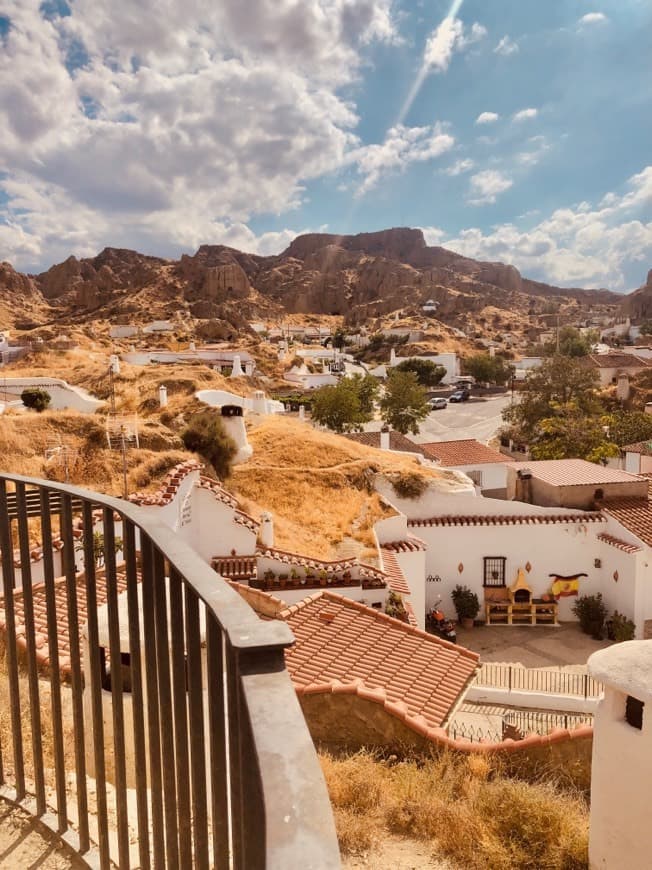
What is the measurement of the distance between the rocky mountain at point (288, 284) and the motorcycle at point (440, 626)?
56.7 m

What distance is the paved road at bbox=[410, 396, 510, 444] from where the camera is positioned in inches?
1598

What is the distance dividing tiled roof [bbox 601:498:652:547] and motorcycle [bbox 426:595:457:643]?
5.42m

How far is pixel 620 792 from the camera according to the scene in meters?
5.34

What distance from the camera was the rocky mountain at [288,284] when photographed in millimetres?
83312

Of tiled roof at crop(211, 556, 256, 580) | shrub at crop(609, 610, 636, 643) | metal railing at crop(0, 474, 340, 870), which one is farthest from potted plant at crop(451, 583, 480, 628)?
metal railing at crop(0, 474, 340, 870)

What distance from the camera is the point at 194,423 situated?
1845 cm

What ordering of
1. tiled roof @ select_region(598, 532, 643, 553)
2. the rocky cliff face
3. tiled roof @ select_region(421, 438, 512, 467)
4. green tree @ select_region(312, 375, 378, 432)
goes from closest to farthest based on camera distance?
tiled roof @ select_region(598, 532, 643, 553)
tiled roof @ select_region(421, 438, 512, 467)
green tree @ select_region(312, 375, 378, 432)
the rocky cliff face

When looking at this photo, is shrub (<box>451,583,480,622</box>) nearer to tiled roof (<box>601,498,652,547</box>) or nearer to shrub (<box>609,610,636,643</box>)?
shrub (<box>609,610,636,643</box>)

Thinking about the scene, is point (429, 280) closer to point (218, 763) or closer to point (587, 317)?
point (587, 317)

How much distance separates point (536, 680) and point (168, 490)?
8.92m

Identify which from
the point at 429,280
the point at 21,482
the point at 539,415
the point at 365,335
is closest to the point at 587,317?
the point at 429,280

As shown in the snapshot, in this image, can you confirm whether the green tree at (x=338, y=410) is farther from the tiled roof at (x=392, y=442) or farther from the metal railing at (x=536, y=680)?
the metal railing at (x=536, y=680)

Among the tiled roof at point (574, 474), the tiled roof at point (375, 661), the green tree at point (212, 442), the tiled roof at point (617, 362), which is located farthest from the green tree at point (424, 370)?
the tiled roof at point (375, 661)

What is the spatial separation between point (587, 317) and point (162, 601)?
111 metres
